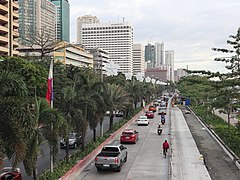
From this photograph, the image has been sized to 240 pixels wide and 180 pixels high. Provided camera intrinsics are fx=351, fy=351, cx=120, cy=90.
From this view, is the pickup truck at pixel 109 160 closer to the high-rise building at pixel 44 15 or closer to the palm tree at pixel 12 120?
the palm tree at pixel 12 120

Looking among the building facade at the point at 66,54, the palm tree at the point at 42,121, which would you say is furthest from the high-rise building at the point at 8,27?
the palm tree at the point at 42,121

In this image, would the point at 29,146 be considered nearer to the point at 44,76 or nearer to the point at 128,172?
the point at 128,172

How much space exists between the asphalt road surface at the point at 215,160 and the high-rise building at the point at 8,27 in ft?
154

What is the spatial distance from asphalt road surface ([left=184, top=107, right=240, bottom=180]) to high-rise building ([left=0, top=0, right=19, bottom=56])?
4683 centimetres

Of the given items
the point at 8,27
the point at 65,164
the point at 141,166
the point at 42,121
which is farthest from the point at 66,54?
the point at 42,121

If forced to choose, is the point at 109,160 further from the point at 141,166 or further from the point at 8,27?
the point at 8,27

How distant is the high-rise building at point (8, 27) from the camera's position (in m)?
66.2

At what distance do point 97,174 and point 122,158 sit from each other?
1.93 meters

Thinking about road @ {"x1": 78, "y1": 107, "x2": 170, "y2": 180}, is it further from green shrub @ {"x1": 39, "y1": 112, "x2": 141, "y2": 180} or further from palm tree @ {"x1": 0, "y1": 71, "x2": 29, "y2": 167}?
palm tree @ {"x1": 0, "y1": 71, "x2": 29, "y2": 167}

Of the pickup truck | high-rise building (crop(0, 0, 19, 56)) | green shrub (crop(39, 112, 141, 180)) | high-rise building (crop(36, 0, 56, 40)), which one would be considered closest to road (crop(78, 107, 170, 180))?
the pickup truck

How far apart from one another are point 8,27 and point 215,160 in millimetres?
57929

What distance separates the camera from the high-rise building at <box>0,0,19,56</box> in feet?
217

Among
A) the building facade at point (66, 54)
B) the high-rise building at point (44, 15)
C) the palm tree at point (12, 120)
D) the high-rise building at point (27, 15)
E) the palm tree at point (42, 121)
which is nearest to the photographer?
the palm tree at point (12, 120)

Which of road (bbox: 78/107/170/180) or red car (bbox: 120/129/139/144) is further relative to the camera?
red car (bbox: 120/129/139/144)
